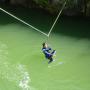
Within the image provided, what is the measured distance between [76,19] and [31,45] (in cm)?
443

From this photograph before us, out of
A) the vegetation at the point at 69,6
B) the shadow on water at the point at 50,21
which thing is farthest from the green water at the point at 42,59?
the vegetation at the point at 69,6

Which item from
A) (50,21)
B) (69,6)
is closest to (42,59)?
(50,21)

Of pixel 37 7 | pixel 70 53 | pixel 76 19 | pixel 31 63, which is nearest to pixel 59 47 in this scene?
pixel 70 53

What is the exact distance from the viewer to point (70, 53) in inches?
756

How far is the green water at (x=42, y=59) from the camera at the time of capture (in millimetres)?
16766

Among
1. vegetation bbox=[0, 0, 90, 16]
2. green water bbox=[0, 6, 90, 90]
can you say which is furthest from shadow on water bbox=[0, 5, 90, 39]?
vegetation bbox=[0, 0, 90, 16]

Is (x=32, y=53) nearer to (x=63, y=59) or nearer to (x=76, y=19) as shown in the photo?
(x=63, y=59)

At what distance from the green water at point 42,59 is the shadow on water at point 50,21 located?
0.07m

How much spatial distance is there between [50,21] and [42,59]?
490cm

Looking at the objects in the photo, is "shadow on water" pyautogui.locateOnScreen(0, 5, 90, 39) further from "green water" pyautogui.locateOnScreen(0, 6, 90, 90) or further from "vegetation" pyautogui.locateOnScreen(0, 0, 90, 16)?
"vegetation" pyautogui.locateOnScreen(0, 0, 90, 16)

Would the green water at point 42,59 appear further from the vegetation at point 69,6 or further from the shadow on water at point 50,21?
Result: the vegetation at point 69,6

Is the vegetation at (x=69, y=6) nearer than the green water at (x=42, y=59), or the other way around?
the green water at (x=42, y=59)

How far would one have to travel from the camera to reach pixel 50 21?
2277 cm

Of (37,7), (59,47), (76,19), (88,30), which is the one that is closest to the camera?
(59,47)
